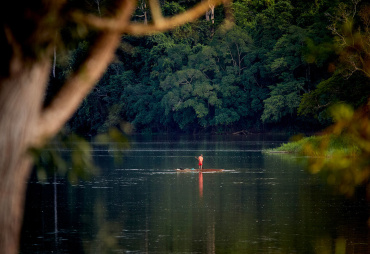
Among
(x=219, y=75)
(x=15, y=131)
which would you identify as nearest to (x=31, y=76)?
(x=15, y=131)

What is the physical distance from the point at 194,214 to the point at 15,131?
19.5 meters

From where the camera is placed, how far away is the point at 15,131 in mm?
3795

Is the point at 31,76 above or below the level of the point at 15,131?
above

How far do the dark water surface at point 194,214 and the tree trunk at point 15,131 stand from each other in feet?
20.6

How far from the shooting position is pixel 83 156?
380cm

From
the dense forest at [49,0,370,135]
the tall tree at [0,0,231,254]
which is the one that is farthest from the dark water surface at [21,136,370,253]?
the dense forest at [49,0,370,135]

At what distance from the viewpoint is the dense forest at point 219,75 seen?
70.6 m

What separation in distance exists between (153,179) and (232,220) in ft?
45.0

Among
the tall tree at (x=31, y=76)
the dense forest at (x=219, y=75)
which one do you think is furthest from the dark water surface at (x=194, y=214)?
the dense forest at (x=219, y=75)

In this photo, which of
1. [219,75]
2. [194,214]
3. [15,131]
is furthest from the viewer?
[219,75]

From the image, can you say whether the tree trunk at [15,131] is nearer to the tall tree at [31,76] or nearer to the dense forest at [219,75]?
the tall tree at [31,76]

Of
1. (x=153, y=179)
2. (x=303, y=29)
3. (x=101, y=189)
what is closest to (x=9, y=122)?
(x=101, y=189)

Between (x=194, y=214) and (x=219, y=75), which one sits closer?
(x=194, y=214)

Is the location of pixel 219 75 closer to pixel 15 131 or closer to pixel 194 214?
pixel 194 214
